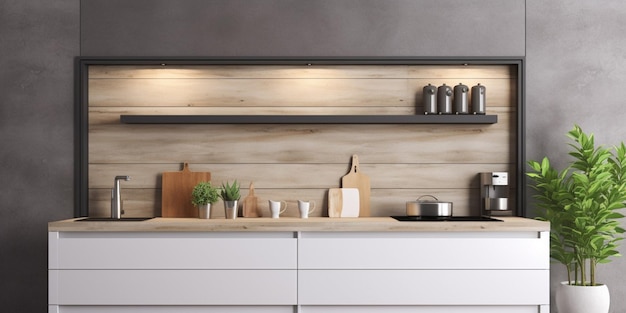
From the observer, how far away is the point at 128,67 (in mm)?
4035

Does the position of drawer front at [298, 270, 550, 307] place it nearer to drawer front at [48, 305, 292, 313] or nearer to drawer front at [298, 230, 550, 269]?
drawer front at [298, 230, 550, 269]

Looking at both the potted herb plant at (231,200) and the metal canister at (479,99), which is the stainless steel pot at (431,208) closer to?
the metal canister at (479,99)

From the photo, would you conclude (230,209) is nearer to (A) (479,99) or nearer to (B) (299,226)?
(B) (299,226)

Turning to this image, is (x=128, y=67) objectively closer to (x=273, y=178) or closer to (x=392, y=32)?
(x=273, y=178)

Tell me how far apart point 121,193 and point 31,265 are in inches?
28.2

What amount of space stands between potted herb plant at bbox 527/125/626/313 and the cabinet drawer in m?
1.74

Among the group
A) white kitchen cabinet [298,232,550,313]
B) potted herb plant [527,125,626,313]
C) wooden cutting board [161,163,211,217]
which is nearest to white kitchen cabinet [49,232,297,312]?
white kitchen cabinet [298,232,550,313]

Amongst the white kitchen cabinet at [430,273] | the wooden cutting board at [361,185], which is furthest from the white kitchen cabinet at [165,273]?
the wooden cutting board at [361,185]

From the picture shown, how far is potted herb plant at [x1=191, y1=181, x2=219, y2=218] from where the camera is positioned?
3.76 meters

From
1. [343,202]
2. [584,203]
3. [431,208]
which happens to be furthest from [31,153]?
[584,203]

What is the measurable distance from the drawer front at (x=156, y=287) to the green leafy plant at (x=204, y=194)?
1.66ft

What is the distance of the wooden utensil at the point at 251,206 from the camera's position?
397 cm

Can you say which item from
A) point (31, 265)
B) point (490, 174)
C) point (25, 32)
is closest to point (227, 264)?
point (31, 265)

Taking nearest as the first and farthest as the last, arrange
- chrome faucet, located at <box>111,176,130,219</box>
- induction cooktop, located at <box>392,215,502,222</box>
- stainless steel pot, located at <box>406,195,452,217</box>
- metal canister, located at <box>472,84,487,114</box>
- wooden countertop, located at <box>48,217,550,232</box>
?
wooden countertop, located at <box>48,217,550,232</box>, induction cooktop, located at <box>392,215,502,222</box>, stainless steel pot, located at <box>406,195,452,217</box>, chrome faucet, located at <box>111,176,130,219</box>, metal canister, located at <box>472,84,487,114</box>
